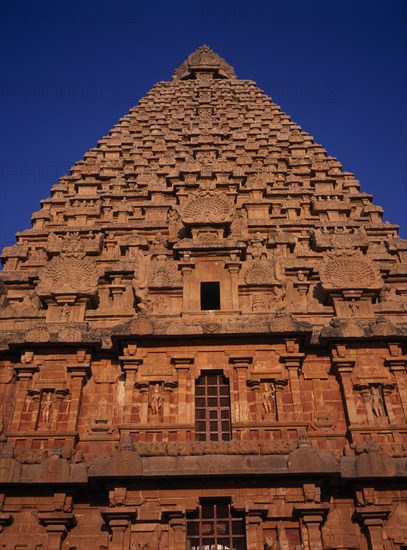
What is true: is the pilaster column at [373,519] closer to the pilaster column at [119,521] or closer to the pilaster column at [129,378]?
the pilaster column at [119,521]

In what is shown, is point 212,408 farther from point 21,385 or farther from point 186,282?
point 21,385

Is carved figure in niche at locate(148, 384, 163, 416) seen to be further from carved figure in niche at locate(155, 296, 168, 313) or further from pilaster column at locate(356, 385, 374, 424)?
pilaster column at locate(356, 385, 374, 424)

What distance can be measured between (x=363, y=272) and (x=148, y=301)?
260 inches

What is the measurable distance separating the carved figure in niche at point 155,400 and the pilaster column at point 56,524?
3.17m

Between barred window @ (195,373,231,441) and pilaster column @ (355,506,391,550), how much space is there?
11.7 feet

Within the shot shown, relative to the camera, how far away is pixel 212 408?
1533cm

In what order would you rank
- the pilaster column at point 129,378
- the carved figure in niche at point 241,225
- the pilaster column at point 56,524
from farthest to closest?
the carved figure in niche at point 241,225, the pilaster column at point 129,378, the pilaster column at point 56,524

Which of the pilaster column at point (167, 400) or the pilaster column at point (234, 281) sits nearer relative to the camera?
the pilaster column at point (167, 400)

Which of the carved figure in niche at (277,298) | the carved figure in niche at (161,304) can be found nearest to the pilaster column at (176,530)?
the carved figure in niche at (161,304)

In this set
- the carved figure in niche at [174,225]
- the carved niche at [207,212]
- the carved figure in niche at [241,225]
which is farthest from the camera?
the carved figure in niche at [174,225]

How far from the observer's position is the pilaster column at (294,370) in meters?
15.0

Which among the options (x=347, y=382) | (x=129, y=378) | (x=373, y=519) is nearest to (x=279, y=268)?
(x=347, y=382)

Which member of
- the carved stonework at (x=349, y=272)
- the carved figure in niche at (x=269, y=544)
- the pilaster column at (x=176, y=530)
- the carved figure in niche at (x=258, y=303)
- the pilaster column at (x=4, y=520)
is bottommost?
the carved figure in niche at (x=269, y=544)

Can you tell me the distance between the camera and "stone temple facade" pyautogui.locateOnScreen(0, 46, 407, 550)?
1305 centimetres
